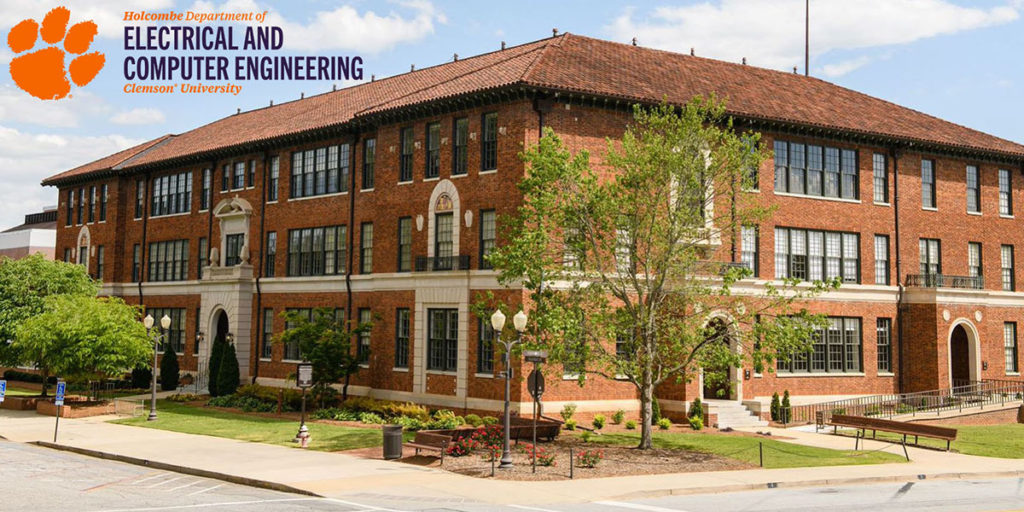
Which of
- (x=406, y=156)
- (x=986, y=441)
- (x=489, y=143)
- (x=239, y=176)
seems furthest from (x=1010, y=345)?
(x=239, y=176)

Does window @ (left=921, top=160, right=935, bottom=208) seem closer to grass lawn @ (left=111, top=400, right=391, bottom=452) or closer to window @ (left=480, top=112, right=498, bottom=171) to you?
window @ (left=480, top=112, right=498, bottom=171)

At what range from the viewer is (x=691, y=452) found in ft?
83.7

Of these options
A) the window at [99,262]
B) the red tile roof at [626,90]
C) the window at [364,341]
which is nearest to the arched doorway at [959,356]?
the red tile roof at [626,90]

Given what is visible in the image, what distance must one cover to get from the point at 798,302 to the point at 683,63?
11481 millimetres

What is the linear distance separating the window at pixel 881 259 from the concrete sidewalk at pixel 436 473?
36.8ft

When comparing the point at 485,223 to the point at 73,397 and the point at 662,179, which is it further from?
the point at 73,397

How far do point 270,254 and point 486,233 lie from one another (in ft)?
51.9

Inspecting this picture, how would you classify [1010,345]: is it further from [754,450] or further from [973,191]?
[754,450]

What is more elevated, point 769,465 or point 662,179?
point 662,179

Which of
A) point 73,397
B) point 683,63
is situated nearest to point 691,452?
point 683,63

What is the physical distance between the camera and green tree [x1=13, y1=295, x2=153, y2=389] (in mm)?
36031

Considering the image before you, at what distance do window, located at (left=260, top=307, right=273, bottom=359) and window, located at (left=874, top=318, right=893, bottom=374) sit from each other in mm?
27189

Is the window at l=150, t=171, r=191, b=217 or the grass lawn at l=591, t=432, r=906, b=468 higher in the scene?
the window at l=150, t=171, r=191, b=217

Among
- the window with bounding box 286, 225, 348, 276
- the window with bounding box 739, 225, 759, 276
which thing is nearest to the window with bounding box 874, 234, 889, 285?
the window with bounding box 739, 225, 759, 276
